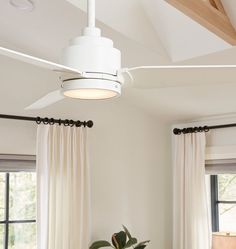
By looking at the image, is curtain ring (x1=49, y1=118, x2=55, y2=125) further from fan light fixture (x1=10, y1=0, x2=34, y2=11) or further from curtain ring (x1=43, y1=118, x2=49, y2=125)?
fan light fixture (x1=10, y1=0, x2=34, y2=11)

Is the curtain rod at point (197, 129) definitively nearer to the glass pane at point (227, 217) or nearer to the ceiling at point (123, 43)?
the ceiling at point (123, 43)

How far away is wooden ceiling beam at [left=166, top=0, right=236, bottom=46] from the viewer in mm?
2719

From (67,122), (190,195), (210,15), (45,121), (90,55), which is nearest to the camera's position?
(90,55)

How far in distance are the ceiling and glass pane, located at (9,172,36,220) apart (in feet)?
1.79

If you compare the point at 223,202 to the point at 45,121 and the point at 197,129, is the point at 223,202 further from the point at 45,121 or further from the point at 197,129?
the point at 45,121

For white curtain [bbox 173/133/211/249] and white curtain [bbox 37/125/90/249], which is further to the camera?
white curtain [bbox 173/133/211/249]

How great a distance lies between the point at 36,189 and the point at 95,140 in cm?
79

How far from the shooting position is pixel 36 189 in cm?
386

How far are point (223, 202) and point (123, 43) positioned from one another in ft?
6.83

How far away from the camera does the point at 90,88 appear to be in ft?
5.27

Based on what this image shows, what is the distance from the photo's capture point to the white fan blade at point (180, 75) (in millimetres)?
1666

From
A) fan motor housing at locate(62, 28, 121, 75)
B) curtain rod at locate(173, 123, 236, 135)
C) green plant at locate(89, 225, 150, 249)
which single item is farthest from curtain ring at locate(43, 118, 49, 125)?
fan motor housing at locate(62, 28, 121, 75)

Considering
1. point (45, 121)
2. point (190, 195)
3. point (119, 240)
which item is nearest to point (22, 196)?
point (45, 121)

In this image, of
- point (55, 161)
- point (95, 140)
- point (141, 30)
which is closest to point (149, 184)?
point (95, 140)
